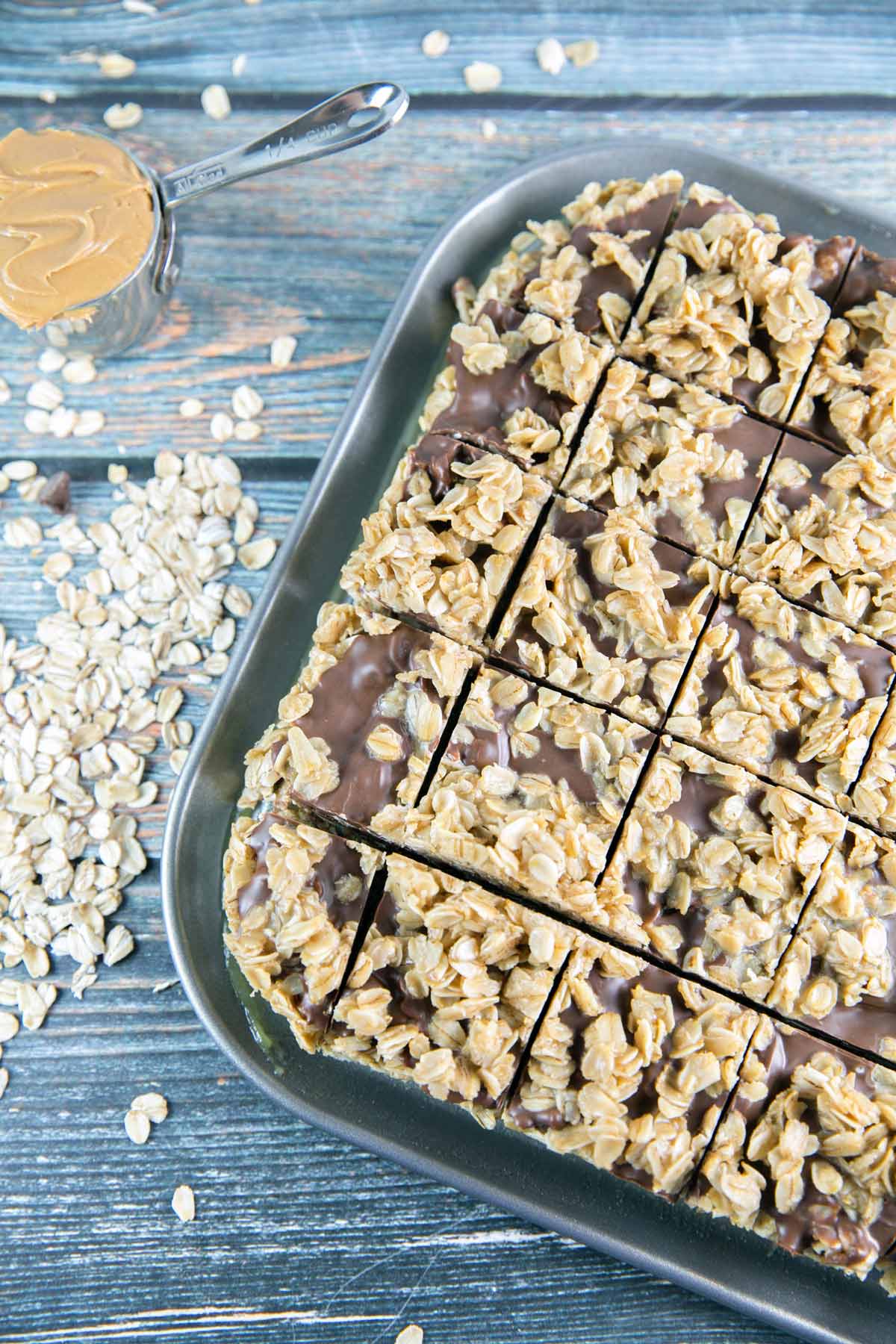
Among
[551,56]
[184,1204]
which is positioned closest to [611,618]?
[184,1204]

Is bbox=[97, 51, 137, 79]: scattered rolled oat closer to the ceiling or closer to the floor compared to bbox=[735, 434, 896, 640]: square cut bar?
closer to the ceiling

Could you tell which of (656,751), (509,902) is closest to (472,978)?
(509,902)

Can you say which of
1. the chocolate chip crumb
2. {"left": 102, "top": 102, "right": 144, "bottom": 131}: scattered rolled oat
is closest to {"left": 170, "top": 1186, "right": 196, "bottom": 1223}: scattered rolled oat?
the chocolate chip crumb

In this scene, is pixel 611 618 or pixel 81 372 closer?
pixel 611 618

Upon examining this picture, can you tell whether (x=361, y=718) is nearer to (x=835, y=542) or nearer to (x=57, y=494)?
(x=835, y=542)

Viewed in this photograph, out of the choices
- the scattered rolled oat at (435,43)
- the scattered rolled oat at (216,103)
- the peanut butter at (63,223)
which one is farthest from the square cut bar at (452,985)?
the scattered rolled oat at (435,43)

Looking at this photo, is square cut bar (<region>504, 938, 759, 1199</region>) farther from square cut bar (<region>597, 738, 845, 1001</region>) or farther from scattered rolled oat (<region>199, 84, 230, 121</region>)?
scattered rolled oat (<region>199, 84, 230, 121</region>)

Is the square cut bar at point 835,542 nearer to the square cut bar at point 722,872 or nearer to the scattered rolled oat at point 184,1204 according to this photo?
the square cut bar at point 722,872
